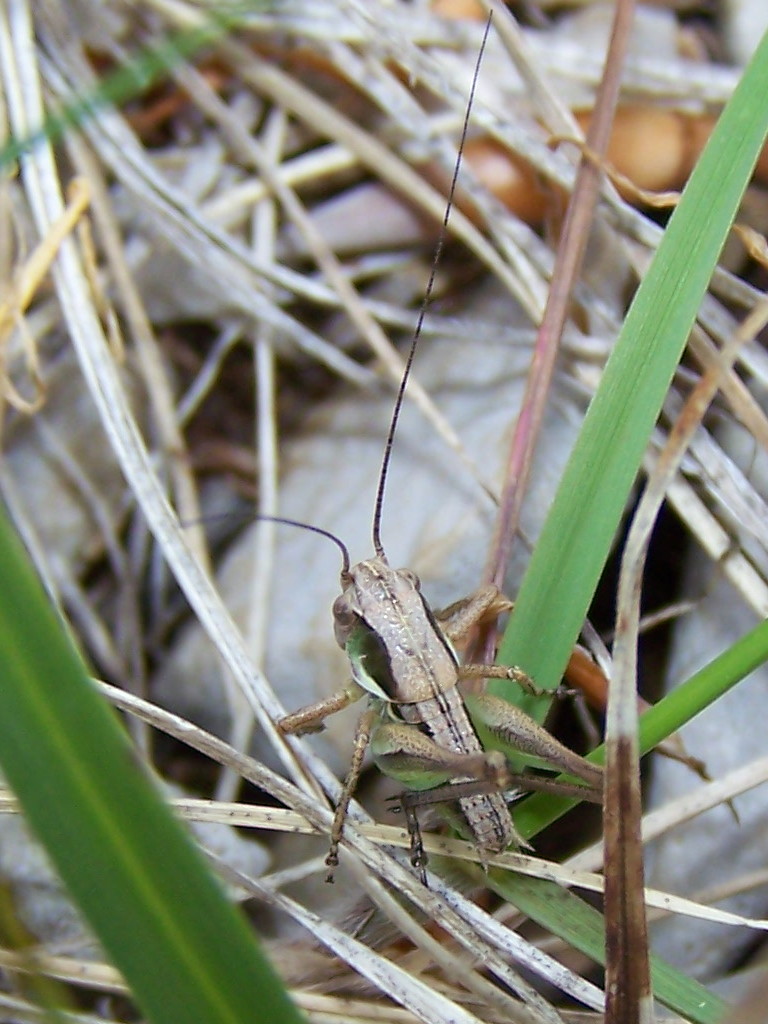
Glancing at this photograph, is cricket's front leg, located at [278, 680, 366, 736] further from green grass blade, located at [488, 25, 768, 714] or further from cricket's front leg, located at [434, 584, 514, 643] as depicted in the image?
green grass blade, located at [488, 25, 768, 714]

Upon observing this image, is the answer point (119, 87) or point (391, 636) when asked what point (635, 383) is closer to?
point (391, 636)

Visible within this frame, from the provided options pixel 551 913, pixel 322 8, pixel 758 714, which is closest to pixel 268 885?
pixel 551 913

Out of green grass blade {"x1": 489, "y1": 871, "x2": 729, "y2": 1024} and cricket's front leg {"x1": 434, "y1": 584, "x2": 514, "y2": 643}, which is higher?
cricket's front leg {"x1": 434, "y1": 584, "x2": 514, "y2": 643}

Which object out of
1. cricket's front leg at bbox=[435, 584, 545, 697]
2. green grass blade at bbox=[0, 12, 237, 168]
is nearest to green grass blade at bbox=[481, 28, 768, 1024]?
cricket's front leg at bbox=[435, 584, 545, 697]

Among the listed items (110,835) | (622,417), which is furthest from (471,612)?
(110,835)

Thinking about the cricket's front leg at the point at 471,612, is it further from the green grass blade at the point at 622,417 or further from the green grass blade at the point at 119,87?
the green grass blade at the point at 119,87

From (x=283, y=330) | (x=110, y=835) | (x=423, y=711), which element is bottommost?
(x=110, y=835)

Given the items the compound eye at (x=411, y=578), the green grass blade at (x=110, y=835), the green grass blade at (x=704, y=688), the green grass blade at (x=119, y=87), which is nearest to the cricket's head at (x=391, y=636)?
the compound eye at (x=411, y=578)

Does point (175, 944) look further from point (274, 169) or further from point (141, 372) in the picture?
point (274, 169)
